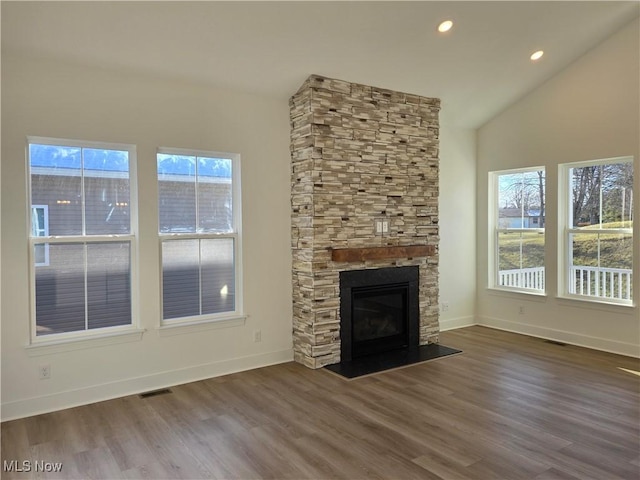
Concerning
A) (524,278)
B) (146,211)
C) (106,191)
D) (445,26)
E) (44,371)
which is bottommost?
(44,371)

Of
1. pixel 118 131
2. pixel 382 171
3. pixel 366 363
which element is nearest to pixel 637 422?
pixel 366 363

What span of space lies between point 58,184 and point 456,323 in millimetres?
4982

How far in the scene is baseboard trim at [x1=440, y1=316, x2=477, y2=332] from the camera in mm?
A: 6150

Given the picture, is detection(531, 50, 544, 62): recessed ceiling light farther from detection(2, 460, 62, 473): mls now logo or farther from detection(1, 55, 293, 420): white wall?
detection(2, 460, 62, 473): mls now logo

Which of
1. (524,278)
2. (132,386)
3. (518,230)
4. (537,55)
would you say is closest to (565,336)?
(524,278)

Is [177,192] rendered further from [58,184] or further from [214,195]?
[58,184]

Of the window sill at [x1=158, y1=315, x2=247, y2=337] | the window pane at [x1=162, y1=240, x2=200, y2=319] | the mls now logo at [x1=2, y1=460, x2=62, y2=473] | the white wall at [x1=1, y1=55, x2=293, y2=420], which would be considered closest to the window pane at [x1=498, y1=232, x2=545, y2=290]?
the white wall at [x1=1, y1=55, x2=293, y2=420]

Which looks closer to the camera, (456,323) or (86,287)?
(86,287)

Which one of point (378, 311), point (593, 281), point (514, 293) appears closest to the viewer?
point (378, 311)

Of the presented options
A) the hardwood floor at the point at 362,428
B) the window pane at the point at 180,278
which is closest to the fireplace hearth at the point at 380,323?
the hardwood floor at the point at 362,428

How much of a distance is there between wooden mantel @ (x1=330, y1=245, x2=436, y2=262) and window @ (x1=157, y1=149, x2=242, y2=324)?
102cm

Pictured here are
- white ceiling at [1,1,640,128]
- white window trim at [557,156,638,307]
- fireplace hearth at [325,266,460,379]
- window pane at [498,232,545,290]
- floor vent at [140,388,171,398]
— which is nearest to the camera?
white ceiling at [1,1,640,128]

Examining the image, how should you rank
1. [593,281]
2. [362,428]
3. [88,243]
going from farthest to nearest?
[593,281] < [88,243] < [362,428]

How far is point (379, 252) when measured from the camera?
483cm
